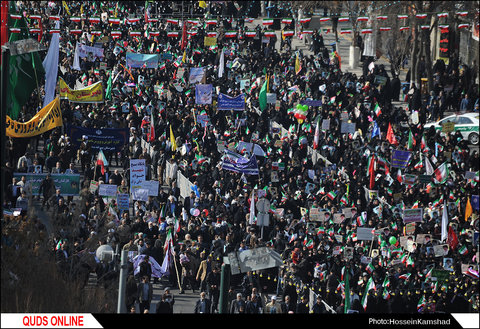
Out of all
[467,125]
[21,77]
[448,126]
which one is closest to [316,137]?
[448,126]

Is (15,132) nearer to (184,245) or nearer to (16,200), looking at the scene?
(16,200)

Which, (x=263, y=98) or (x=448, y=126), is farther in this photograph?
(x=263, y=98)

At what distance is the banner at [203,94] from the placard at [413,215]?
11241 millimetres

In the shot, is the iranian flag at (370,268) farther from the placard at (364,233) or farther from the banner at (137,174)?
the banner at (137,174)

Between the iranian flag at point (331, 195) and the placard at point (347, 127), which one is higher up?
the placard at point (347, 127)

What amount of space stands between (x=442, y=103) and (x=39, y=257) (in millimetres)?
25235

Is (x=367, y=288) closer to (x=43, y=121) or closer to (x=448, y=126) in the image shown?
(x=43, y=121)

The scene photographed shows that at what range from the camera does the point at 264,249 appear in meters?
21.3

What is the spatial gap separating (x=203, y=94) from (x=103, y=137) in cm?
687

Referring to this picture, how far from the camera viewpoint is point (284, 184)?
30.9 metres

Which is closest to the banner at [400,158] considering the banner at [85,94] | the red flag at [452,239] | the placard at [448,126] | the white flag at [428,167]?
the white flag at [428,167]

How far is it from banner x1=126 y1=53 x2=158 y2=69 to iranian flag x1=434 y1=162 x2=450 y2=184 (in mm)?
14457

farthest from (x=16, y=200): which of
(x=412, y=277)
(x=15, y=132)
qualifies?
(x=412, y=277)

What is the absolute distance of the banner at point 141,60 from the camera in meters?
42.2
